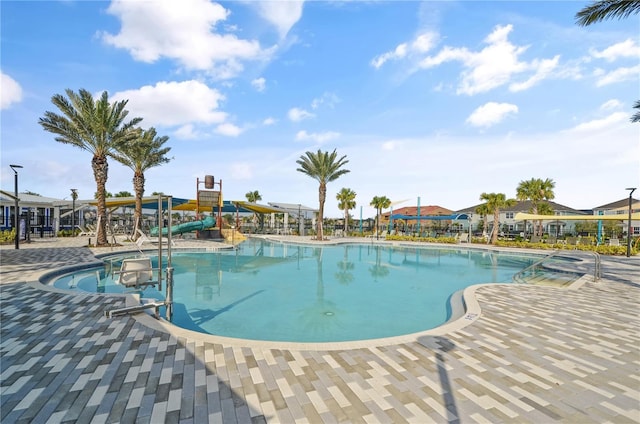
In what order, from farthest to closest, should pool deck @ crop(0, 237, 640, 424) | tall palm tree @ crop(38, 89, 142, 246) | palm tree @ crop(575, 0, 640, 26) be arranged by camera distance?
1. tall palm tree @ crop(38, 89, 142, 246)
2. palm tree @ crop(575, 0, 640, 26)
3. pool deck @ crop(0, 237, 640, 424)

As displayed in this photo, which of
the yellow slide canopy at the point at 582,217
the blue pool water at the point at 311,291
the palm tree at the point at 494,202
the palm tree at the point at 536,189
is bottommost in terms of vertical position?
the blue pool water at the point at 311,291

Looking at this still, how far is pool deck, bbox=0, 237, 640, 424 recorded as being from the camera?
251 cm

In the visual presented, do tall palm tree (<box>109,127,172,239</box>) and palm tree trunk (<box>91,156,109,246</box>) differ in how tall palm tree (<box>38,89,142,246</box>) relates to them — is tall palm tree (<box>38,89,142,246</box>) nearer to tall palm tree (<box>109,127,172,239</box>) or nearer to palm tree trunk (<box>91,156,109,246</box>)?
palm tree trunk (<box>91,156,109,246</box>)

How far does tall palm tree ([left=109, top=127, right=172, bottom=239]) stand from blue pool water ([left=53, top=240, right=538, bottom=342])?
284 inches

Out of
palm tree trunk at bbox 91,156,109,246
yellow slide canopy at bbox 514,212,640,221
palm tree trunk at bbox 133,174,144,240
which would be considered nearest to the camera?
palm tree trunk at bbox 91,156,109,246

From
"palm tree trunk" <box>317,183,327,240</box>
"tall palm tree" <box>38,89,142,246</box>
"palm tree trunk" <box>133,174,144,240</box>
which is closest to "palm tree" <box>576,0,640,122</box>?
"palm tree trunk" <box>317,183,327,240</box>

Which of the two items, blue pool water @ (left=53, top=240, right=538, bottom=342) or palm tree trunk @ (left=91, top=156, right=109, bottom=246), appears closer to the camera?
blue pool water @ (left=53, top=240, right=538, bottom=342)

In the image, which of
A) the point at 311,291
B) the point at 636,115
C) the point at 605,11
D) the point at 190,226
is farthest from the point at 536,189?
the point at 190,226

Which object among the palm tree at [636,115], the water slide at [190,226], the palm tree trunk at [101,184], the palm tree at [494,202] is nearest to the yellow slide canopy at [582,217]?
the palm tree at [494,202]

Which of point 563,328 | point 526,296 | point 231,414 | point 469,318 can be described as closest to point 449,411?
point 231,414

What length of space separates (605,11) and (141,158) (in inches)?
944

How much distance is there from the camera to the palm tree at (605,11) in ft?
25.8

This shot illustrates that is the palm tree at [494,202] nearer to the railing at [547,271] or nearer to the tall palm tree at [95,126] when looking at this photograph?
the railing at [547,271]

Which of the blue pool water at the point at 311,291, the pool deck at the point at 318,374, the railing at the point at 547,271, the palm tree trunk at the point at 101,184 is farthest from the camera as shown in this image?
the palm tree trunk at the point at 101,184
